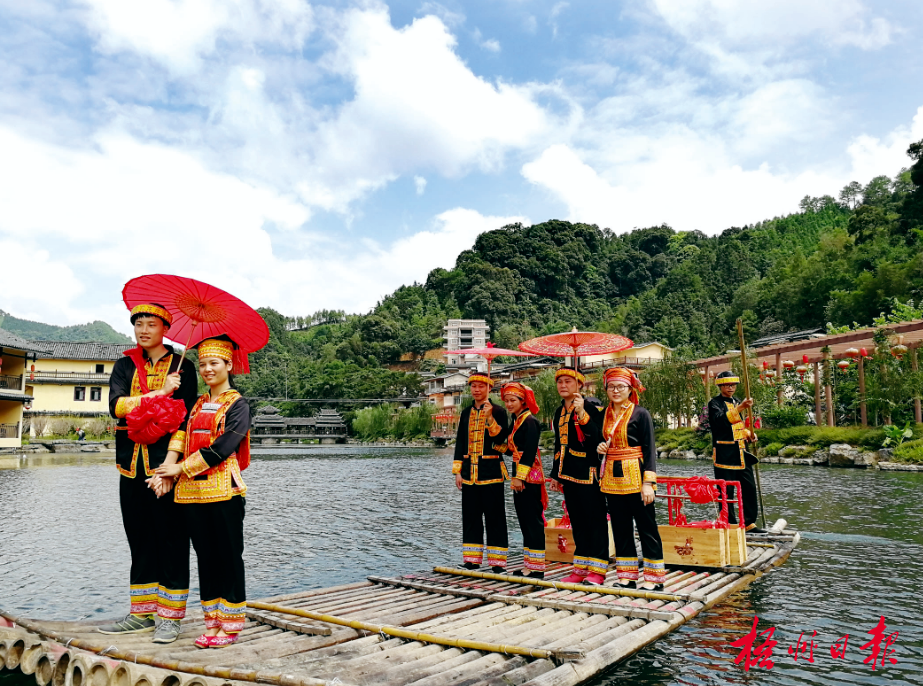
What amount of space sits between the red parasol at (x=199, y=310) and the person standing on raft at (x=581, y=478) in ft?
10.3

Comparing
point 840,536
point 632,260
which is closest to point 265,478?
point 840,536

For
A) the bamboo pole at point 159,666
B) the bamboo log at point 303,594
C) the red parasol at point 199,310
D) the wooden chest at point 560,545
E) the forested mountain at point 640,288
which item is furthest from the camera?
the forested mountain at point 640,288

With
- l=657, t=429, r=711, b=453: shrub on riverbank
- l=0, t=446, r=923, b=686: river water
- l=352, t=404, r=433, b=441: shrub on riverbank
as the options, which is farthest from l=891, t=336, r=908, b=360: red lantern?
l=352, t=404, r=433, b=441: shrub on riverbank

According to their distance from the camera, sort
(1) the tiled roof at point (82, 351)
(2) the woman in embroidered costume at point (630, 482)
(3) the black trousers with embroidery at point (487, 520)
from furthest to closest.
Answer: (1) the tiled roof at point (82, 351), (3) the black trousers with embroidery at point (487, 520), (2) the woman in embroidered costume at point (630, 482)

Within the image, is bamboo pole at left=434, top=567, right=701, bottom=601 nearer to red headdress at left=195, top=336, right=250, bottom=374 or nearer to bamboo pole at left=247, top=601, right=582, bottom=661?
bamboo pole at left=247, top=601, right=582, bottom=661

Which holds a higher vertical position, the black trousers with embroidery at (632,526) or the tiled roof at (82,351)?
the tiled roof at (82,351)

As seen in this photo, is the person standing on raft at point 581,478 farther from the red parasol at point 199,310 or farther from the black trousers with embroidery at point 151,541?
the black trousers with embroidery at point 151,541

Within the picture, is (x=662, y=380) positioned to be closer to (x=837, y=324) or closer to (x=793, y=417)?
(x=793, y=417)

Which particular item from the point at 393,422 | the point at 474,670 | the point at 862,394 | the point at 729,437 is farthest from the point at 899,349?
the point at 393,422

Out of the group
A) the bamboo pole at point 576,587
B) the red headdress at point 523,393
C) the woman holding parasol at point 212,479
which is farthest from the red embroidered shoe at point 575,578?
Answer: the woman holding parasol at point 212,479

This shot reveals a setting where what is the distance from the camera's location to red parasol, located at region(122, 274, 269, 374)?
470cm

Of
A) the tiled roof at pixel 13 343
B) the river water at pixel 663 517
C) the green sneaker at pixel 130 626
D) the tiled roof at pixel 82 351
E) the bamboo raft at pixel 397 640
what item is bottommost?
the river water at pixel 663 517

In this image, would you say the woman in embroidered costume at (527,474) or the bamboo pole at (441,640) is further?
the woman in embroidered costume at (527,474)

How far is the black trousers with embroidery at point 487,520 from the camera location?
7078 millimetres
